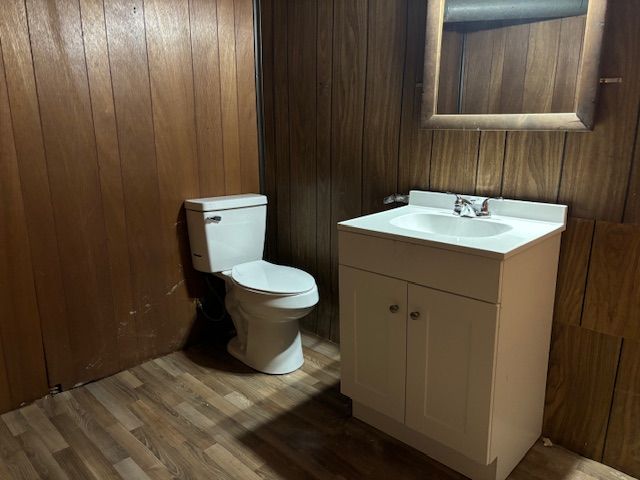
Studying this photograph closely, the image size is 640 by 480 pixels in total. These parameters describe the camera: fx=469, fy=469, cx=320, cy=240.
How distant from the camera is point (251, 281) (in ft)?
6.85

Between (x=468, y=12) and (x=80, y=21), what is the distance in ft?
4.81

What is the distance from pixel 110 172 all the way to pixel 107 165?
31 millimetres

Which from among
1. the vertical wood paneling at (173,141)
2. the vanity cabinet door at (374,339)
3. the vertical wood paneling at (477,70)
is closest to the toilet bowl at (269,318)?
the vertical wood paneling at (173,141)

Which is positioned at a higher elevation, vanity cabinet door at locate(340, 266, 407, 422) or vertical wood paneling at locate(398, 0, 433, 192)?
vertical wood paneling at locate(398, 0, 433, 192)

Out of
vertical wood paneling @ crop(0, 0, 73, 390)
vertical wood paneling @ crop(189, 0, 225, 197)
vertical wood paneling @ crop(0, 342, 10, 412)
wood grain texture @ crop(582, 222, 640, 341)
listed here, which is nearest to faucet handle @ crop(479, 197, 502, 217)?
wood grain texture @ crop(582, 222, 640, 341)

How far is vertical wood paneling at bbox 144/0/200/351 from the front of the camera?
6.77ft

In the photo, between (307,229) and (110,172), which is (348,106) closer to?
(307,229)

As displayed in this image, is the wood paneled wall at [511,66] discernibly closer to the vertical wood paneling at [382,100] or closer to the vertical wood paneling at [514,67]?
the vertical wood paneling at [514,67]

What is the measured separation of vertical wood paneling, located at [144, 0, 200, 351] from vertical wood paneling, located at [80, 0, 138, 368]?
161 mm

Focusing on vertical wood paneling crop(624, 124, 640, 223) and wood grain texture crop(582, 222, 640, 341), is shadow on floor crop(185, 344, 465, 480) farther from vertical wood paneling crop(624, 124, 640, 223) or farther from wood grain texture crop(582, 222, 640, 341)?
vertical wood paneling crop(624, 124, 640, 223)

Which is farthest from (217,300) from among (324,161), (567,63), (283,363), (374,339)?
(567,63)

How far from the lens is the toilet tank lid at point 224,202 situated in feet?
7.17

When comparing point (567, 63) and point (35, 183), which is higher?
point (567, 63)

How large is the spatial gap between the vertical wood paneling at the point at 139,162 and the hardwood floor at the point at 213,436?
0.32 metres
